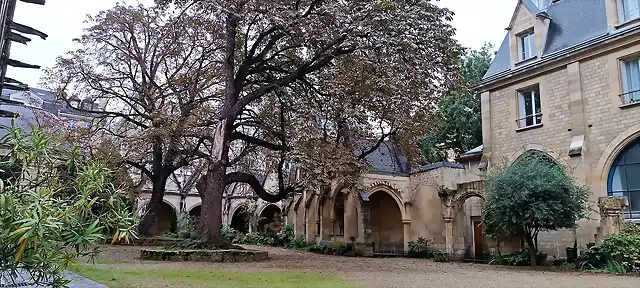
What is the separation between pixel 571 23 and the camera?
17.4 m

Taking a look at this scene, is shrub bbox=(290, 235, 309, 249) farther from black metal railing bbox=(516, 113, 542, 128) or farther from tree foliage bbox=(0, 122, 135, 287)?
tree foliage bbox=(0, 122, 135, 287)

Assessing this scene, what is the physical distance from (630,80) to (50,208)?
623 inches

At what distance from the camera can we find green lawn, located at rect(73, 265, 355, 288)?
824cm

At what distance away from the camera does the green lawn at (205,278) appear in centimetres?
824

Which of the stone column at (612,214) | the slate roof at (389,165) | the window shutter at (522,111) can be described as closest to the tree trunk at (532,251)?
the stone column at (612,214)

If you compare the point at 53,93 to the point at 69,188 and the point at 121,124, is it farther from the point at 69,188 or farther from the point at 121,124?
the point at 69,188

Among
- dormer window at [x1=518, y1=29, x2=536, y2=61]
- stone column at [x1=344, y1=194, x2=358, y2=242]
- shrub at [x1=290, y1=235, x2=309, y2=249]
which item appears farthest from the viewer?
shrub at [x1=290, y1=235, x2=309, y2=249]

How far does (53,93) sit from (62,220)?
18.8 metres

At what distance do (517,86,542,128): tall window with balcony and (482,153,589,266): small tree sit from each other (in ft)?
11.5

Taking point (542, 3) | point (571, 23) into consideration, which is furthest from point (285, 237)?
point (571, 23)

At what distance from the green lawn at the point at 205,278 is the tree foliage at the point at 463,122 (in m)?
18.8

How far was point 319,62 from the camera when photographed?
47.0 ft

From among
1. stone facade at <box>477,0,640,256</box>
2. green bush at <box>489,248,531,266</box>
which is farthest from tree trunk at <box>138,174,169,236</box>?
green bush at <box>489,248,531,266</box>

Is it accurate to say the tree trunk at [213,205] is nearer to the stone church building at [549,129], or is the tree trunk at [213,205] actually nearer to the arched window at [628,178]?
the stone church building at [549,129]
